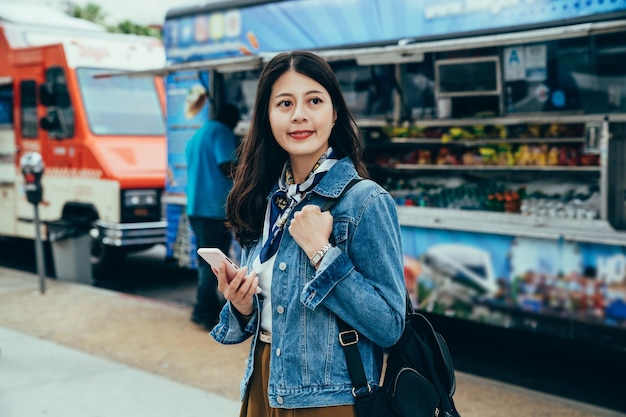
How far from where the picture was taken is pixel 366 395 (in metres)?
2.00

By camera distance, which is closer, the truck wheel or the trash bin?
the trash bin

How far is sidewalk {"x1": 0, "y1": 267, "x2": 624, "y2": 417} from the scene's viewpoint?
473cm

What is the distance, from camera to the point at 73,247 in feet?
29.1

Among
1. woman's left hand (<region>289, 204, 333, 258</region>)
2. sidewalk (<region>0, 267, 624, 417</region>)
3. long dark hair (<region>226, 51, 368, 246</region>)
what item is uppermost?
long dark hair (<region>226, 51, 368, 246</region>)

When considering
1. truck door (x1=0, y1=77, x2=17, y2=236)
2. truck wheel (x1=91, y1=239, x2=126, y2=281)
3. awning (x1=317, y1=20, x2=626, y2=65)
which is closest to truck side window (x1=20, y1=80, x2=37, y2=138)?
truck door (x1=0, y1=77, x2=17, y2=236)

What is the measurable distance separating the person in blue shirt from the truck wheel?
122 inches

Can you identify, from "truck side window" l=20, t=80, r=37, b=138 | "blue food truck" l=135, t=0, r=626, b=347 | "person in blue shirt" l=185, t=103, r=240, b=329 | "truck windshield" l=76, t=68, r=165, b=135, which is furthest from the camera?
"truck side window" l=20, t=80, r=37, b=138

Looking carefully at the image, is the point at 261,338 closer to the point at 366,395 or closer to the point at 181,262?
the point at 366,395

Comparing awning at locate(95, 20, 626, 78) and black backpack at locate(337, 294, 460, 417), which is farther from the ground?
awning at locate(95, 20, 626, 78)

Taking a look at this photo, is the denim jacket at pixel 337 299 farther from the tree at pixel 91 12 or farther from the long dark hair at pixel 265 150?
the tree at pixel 91 12

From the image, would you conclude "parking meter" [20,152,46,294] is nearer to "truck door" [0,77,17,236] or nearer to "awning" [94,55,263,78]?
"awning" [94,55,263,78]

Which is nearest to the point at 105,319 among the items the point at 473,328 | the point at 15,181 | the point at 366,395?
the point at 473,328

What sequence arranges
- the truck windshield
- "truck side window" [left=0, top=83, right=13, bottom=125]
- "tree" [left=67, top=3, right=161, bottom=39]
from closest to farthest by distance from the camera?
the truck windshield → "truck side window" [left=0, top=83, right=13, bottom=125] → "tree" [left=67, top=3, right=161, bottom=39]

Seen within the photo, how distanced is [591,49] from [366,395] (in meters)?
4.27
